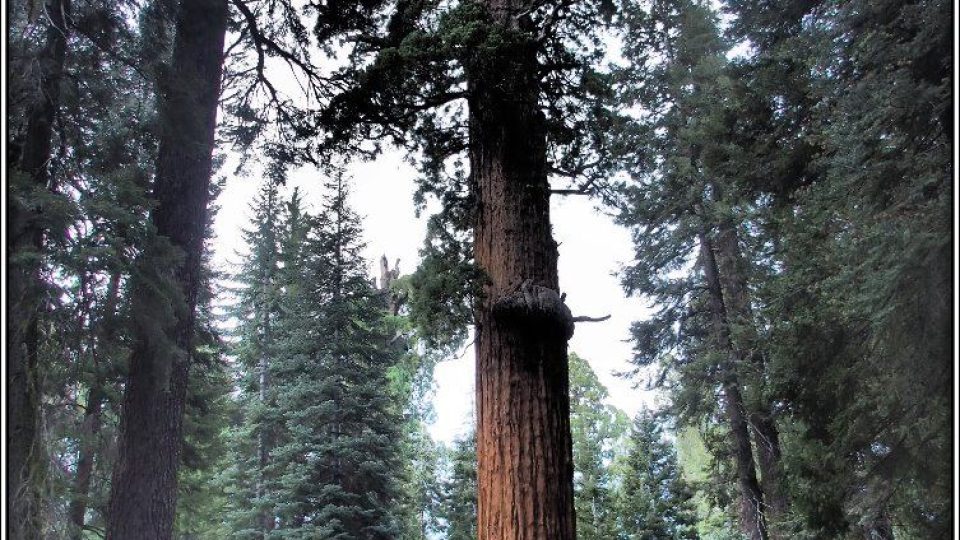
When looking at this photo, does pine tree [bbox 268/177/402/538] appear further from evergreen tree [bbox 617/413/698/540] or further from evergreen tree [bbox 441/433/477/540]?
evergreen tree [bbox 617/413/698/540]

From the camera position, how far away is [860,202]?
5738 mm

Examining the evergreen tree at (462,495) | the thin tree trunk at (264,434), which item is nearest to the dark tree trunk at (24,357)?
the thin tree trunk at (264,434)

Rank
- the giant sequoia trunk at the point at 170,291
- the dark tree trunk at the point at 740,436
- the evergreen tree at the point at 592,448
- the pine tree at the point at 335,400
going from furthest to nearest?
1. the evergreen tree at the point at 592,448
2. the pine tree at the point at 335,400
3. the dark tree trunk at the point at 740,436
4. the giant sequoia trunk at the point at 170,291

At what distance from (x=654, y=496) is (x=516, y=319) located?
43.7ft

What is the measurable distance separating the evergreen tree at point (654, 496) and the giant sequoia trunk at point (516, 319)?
1233 cm

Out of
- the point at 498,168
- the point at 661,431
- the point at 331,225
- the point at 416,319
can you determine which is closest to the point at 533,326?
the point at 416,319

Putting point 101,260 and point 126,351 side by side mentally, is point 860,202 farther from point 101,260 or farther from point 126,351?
point 126,351

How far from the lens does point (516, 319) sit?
2928mm

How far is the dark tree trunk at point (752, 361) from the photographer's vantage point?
8.58 m

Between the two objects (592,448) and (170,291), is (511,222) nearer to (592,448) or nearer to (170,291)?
(170,291)

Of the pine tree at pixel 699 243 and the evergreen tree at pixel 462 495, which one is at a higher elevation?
the pine tree at pixel 699 243

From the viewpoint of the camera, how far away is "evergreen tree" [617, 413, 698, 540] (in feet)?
46.2

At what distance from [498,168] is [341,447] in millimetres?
9663

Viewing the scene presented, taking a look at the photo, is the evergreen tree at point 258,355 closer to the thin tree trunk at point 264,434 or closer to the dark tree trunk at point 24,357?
the thin tree trunk at point 264,434
